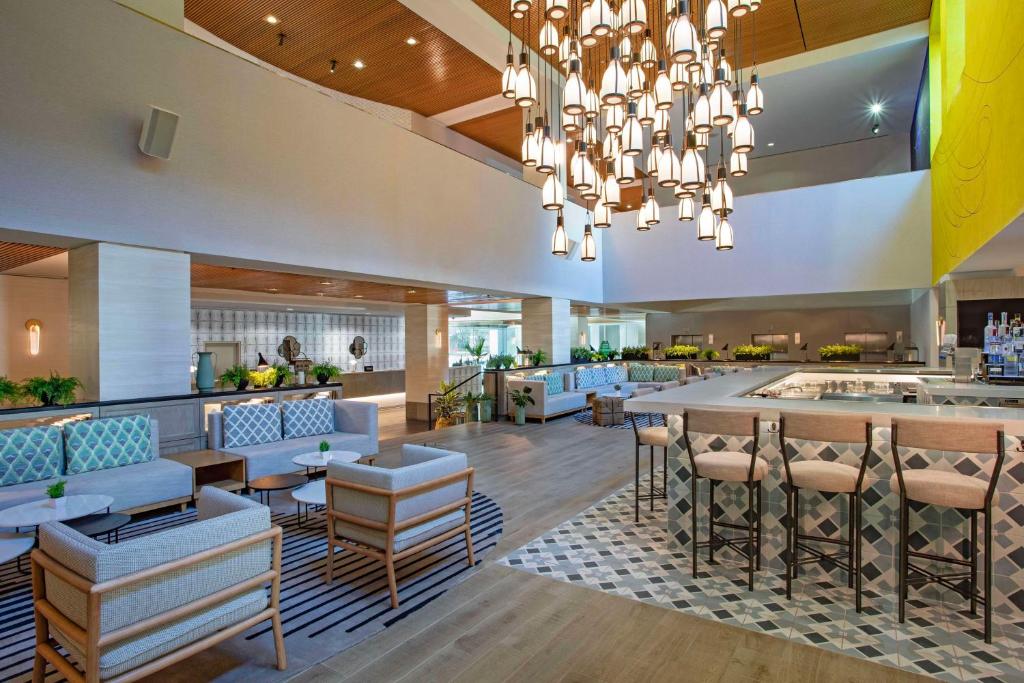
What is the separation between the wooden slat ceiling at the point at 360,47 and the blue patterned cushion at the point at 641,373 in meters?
7.36

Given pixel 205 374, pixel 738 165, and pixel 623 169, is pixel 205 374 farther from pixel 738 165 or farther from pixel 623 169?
pixel 738 165

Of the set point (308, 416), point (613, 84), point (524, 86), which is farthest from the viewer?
point (308, 416)

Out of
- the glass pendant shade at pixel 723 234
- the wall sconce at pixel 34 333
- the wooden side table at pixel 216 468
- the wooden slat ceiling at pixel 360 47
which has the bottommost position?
the wooden side table at pixel 216 468

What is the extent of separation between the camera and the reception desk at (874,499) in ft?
10.2

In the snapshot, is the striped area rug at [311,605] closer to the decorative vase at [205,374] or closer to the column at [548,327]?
the decorative vase at [205,374]

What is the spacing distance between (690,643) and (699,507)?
1364 millimetres

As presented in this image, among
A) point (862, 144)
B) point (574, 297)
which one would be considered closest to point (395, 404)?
point (574, 297)

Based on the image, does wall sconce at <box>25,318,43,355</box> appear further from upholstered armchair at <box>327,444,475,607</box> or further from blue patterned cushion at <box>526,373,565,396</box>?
blue patterned cushion at <box>526,373,565,396</box>

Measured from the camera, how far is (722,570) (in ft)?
12.2

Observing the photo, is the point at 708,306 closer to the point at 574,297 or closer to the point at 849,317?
the point at 849,317

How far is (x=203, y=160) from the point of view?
5.89 m

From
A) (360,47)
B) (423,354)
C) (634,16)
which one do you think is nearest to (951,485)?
(634,16)

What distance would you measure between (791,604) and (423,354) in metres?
11.5

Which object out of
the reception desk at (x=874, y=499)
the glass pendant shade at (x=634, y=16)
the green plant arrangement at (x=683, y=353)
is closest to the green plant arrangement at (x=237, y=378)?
the reception desk at (x=874, y=499)
